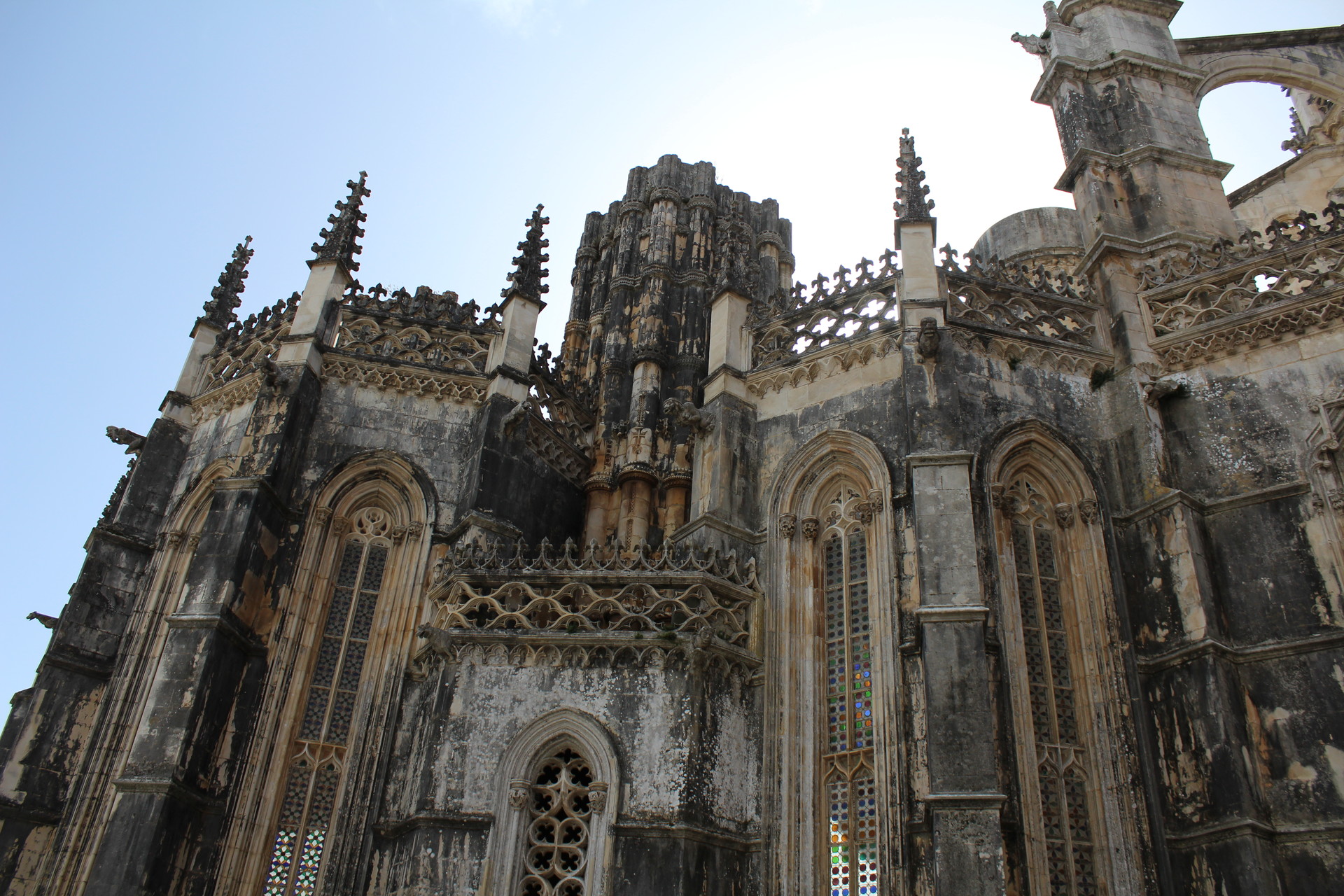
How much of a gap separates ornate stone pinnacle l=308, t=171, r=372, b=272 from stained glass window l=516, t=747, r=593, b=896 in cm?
1017

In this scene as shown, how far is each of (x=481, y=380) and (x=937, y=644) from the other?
9076mm

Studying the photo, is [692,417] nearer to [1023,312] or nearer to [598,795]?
[1023,312]

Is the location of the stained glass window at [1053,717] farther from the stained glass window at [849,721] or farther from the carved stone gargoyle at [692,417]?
the carved stone gargoyle at [692,417]

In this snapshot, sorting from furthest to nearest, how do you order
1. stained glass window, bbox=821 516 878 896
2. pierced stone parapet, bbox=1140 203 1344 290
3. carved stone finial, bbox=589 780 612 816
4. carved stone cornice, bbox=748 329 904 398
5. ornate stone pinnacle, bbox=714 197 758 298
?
ornate stone pinnacle, bbox=714 197 758 298
carved stone cornice, bbox=748 329 904 398
pierced stone parapet, bbox=1140 203 1344 290
stained glass window, bbox=821 516 878 896
carved stone finial, bbox=589 780 612 816

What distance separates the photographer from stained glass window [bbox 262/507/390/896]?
14.3 m

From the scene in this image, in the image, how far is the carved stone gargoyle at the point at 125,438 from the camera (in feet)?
62.4

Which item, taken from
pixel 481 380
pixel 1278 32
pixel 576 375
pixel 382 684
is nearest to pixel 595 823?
pixel 382 684

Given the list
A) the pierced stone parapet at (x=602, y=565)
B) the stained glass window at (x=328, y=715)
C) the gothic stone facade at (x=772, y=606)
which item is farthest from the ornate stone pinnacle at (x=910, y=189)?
the stained glass window at (x=328, y=715)

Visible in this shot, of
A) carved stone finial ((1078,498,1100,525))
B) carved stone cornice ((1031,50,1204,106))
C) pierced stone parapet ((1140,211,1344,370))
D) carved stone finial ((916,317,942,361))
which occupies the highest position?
carved stone cornice ((1031,50,1204,106))

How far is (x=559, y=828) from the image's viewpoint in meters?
13.3

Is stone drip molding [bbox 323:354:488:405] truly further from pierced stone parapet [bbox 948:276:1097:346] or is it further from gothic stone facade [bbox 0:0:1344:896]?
pierced stone parapet [bbox 948:276:1097:346]

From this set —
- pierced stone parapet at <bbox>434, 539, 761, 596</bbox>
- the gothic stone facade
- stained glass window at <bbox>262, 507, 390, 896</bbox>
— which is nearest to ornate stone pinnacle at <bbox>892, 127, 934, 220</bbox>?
the gothic stone facade

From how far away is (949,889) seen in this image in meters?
11.4

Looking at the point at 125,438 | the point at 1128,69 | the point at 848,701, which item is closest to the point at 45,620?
the point at 125,438
